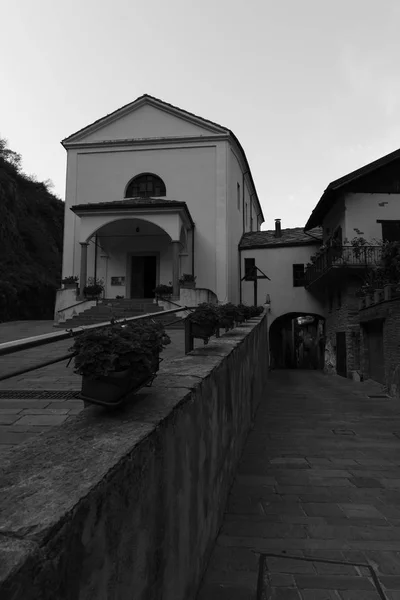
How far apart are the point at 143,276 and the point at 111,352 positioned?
57.6ft

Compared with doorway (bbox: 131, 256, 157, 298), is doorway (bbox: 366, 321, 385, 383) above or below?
below

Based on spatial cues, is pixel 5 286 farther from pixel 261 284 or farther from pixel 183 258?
pixel 261 284

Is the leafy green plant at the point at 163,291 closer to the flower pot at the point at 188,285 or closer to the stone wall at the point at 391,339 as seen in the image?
the flower pot at the point at 188,285

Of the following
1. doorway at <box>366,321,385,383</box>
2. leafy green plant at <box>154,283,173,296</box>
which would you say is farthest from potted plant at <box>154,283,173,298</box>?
doorway at <box>366,321,385,383</box>

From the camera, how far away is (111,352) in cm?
169

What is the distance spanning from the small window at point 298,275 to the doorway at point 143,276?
7.26 m

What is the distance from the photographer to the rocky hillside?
2409 cm

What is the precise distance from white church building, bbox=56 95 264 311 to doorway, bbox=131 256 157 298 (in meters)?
0.05

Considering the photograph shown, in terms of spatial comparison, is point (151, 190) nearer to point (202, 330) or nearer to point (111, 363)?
point (202, 330)

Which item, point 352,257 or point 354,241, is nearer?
point 352,257

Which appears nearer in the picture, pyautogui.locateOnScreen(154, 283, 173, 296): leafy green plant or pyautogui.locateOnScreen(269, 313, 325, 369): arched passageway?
pyautogui.locateOnScreen(154, 283, 173, 296): leafy green plant

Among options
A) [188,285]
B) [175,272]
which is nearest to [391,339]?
[188,285]

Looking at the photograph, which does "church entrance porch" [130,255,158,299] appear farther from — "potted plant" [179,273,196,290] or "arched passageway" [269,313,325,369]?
"arched passageway" [269,313,325,369]

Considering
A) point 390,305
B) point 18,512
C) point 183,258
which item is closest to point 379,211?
point 390,305
